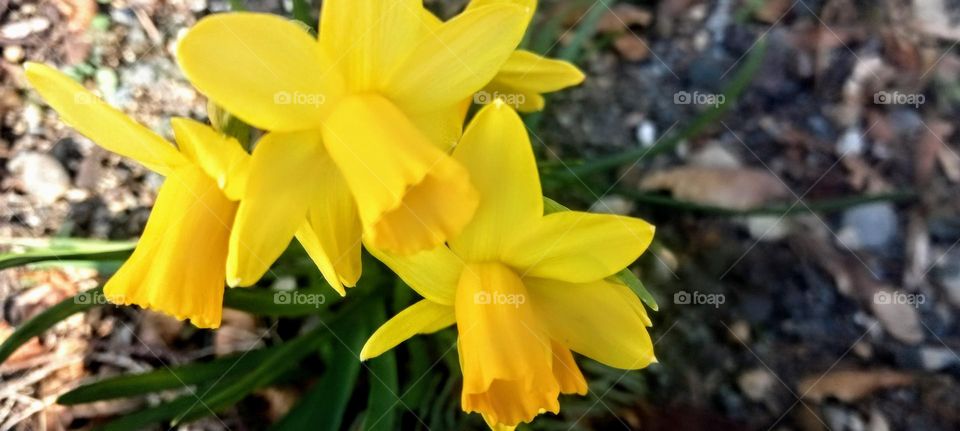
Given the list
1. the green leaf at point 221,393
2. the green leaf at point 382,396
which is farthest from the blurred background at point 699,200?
the green leaf at point 221,393

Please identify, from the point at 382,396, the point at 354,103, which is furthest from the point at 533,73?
the point at 382,396

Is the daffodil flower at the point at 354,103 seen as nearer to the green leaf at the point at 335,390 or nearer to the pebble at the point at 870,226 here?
the green leaf at the point at 335,390

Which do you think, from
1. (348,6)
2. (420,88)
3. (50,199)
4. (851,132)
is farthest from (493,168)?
(851,132)

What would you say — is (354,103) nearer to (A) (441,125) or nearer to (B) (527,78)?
(A) (441,125)

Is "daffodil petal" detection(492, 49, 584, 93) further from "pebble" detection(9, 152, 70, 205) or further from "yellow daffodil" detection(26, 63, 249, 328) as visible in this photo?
"pebble" detection(9, 152, 70, 205)

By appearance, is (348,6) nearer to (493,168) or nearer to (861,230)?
(493,168)
